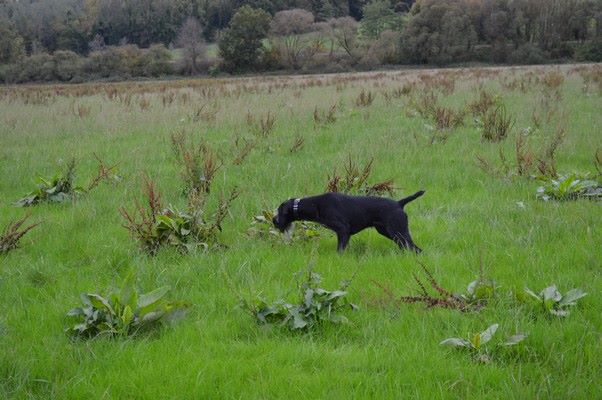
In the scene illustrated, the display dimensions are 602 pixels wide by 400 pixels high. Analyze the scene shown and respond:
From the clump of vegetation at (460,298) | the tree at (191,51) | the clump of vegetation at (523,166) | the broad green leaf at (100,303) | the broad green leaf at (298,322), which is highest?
the broad green leaf at (100,303)

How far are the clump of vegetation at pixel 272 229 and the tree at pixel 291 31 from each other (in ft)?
224

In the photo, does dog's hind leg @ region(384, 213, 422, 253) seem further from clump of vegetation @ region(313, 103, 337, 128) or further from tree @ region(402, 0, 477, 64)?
tree @ region(402, 0, 477, 64)

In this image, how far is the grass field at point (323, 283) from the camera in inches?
104

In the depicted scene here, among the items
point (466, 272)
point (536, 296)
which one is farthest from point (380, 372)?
point (466, 272)

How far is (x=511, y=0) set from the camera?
65.1m

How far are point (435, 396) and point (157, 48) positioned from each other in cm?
7358

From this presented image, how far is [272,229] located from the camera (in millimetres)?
5156

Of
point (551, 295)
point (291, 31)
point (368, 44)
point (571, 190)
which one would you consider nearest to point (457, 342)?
point (551, 295)

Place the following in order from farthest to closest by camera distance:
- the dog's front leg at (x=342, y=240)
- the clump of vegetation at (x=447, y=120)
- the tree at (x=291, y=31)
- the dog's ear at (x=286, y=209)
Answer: the tree at (x=291, y=31)
the clump of vegetation at (x=447, y=120)
the dog's ear at (x=286, y=209)
the dog's front leg at (x=342, y=240)

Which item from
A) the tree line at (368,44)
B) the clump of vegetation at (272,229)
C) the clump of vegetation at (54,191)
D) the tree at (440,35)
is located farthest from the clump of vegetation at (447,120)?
the tree at (440,35)

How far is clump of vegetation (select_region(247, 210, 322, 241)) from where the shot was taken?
5.11 meters

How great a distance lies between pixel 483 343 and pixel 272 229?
8.78 ft

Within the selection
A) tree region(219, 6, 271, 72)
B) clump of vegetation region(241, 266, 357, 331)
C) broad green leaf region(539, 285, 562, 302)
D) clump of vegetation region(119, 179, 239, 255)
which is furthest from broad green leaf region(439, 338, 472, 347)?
tree region(219, 6, 271, 72)

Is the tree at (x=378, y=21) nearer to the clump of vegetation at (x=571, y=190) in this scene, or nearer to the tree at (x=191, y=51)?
the tree at (x=191, y=51)
